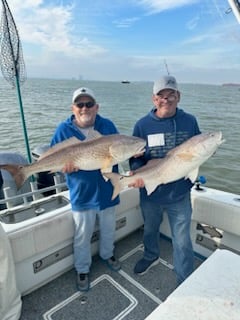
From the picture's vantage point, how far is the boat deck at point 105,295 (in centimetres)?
248

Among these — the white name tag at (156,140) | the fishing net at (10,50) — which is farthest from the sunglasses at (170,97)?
the fishing net at (10,50)

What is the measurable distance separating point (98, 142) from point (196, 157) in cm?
81

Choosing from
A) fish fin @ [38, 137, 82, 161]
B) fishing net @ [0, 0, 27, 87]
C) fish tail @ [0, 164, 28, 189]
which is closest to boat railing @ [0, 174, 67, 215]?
fish tail @ [0, 164, 28, 189]

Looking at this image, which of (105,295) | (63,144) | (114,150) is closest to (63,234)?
(105,295)

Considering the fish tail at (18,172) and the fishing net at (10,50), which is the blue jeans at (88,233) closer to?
the fish tail at (18,172)

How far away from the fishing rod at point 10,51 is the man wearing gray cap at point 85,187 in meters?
1.66

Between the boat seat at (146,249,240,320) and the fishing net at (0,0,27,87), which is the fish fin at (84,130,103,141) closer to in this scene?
the boat seat at (146,249,240,320)

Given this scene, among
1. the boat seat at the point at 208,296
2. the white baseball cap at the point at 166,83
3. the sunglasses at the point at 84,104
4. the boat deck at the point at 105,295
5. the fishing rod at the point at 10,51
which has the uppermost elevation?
the fishing rod at the point at 10,51

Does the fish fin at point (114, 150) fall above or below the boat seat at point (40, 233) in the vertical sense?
above

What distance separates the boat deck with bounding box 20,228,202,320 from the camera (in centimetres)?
248

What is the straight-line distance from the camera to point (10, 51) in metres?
3.71

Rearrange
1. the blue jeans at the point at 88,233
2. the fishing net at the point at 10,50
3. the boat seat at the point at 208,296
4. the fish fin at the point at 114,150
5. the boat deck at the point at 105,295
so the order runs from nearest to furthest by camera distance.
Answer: the boat seat at the point at 208,296 → the fish fin at the point at 114,150 → the boat deck at the point at 105,295 → the blue jeans at the point at 88,233 → the fishing net at the point at 10,50

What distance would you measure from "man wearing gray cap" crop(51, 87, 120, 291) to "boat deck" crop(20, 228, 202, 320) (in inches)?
6.4

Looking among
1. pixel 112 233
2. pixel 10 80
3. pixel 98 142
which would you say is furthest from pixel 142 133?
pixel 10 80
